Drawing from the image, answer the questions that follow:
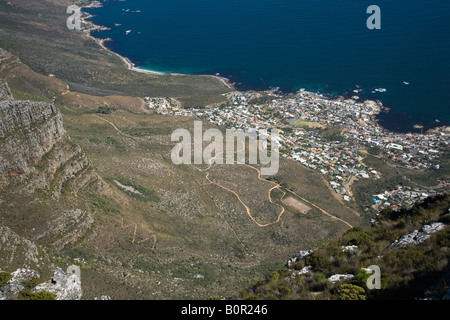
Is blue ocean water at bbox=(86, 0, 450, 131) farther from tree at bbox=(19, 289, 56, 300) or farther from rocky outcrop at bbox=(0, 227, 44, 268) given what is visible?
tree at bbox=(19, 289, 56, 300)

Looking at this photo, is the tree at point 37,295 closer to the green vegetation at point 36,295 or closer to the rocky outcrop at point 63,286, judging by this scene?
the green vegetation at point 36,295

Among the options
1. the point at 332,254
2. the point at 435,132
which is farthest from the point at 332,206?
the point at 435,132

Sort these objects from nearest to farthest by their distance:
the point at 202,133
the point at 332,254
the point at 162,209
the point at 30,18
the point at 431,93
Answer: the point at 332,254
the point at 162,209
the point at 202,133
the point at 431,93
the point at 30,18

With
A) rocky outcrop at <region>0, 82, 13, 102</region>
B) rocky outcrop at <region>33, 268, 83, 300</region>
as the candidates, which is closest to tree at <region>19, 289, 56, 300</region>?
rocky outcrop at <region>33, 268, 83, 300</region>
